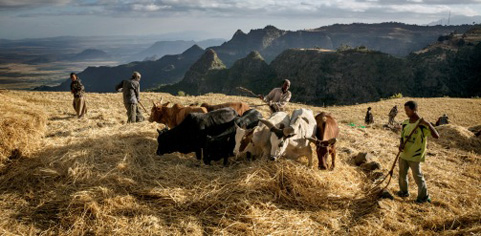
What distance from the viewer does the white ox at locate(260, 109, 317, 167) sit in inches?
261

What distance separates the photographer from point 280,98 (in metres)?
10.7

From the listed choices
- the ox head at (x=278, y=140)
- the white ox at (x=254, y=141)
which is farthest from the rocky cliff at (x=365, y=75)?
the ox head at (x=278, y=140)

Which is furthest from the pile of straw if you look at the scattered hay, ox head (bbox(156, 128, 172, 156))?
the scattered hay

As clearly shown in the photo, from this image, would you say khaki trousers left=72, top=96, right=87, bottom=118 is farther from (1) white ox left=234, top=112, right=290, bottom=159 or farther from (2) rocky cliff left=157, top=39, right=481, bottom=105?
(2) rocky cliff left=157, top=39, right=481, bottom=105

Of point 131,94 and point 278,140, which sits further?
point 131,94

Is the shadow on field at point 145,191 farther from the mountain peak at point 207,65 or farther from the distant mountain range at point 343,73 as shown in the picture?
the mountain peak at point 207,65

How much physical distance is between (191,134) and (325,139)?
3.61 metres

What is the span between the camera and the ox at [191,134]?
7859mm

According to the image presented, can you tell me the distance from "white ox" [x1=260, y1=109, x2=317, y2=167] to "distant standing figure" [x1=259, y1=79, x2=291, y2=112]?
2.47 metres

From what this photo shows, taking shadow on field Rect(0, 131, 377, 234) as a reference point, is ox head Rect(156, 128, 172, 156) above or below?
above

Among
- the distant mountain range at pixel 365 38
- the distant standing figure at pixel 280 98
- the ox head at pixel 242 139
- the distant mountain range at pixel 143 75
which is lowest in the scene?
the distant mountain range at pixel 143 75

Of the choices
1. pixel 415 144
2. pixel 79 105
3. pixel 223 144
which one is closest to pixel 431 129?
pixel 415 144

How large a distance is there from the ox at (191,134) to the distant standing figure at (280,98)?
8.99 ft

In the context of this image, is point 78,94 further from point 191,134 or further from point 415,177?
point 415,177
